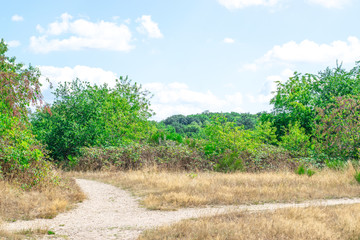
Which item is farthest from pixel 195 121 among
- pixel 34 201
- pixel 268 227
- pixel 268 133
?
pixel 268 227

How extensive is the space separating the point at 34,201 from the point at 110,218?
2.37 metres

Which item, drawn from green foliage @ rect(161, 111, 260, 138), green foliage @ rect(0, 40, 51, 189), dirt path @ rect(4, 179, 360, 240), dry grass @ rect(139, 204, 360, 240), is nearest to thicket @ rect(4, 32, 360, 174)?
green foliage @ rect(0, 40, 51, 189)

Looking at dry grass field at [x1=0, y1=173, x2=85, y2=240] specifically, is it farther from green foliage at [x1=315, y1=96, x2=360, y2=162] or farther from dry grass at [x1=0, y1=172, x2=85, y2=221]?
green foliage at [x1=315, y1=96, x2=360, y2=162]

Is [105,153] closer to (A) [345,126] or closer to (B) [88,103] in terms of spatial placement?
(B) [88,103]

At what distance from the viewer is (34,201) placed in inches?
388

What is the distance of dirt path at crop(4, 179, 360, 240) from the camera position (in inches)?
302

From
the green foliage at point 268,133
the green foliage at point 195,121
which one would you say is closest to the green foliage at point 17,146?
the green foliage at point 268,133

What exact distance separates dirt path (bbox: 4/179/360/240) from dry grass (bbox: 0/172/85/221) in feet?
1.06

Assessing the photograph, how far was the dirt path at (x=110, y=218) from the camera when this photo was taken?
25.2 ft

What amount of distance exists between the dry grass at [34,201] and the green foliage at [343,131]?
573 inches

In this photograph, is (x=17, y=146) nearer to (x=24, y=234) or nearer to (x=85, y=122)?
(x=24, y=234)

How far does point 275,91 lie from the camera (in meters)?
32.4

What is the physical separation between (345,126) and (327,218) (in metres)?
12.1

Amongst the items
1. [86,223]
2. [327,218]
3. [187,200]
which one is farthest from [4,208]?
[327,218]
